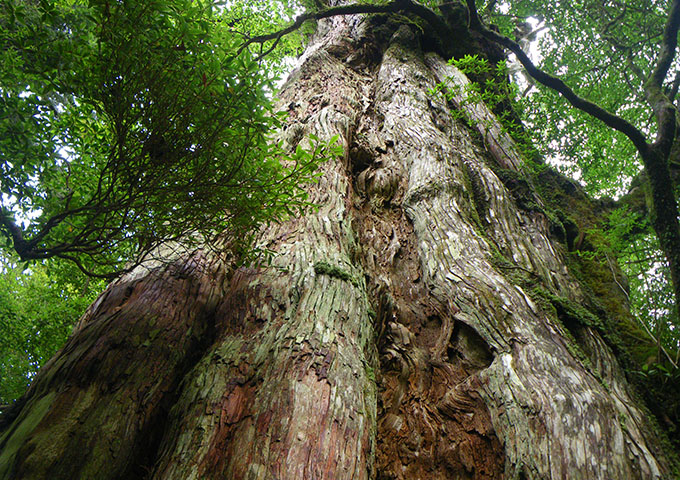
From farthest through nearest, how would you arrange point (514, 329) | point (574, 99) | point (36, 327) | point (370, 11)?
1. point (370, 11)
2. point (36, 327)
3. point (574, 99)
4. point (514, 329)

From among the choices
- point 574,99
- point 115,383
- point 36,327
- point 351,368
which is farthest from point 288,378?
point 36,327

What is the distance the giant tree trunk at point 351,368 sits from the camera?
170cm

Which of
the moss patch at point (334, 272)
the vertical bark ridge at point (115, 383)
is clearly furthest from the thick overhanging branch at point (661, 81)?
Answer: the vertical bark ridge at point (115, 383)

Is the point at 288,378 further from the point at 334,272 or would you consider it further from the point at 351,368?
the point at 334,272

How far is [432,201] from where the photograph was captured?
11.7ft

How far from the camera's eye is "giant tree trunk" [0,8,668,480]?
5.57 feet

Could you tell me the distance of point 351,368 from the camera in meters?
2.07

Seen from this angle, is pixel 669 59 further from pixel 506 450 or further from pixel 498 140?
pixel 506 450

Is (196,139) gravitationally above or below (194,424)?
A: above

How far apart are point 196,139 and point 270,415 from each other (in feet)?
5.15

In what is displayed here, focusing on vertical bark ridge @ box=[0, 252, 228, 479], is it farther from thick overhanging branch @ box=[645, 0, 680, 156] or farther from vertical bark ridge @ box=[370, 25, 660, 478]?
thick overhanging branch @ box=[645, 0, 680, 156]

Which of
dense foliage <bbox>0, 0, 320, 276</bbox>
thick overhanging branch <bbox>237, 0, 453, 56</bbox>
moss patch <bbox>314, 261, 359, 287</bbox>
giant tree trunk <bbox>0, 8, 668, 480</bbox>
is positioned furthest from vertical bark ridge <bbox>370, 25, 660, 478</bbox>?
thick overhanging branch <bbox>237, 0, 453, 56</bbox>

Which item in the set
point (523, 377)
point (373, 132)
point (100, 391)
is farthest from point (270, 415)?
point (373, 132)

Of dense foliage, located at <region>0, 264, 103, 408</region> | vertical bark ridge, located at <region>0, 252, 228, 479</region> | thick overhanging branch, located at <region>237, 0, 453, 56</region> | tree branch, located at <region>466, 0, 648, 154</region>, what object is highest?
thick overhanging branch, located at <region>237, 0, 453, 56</region>
